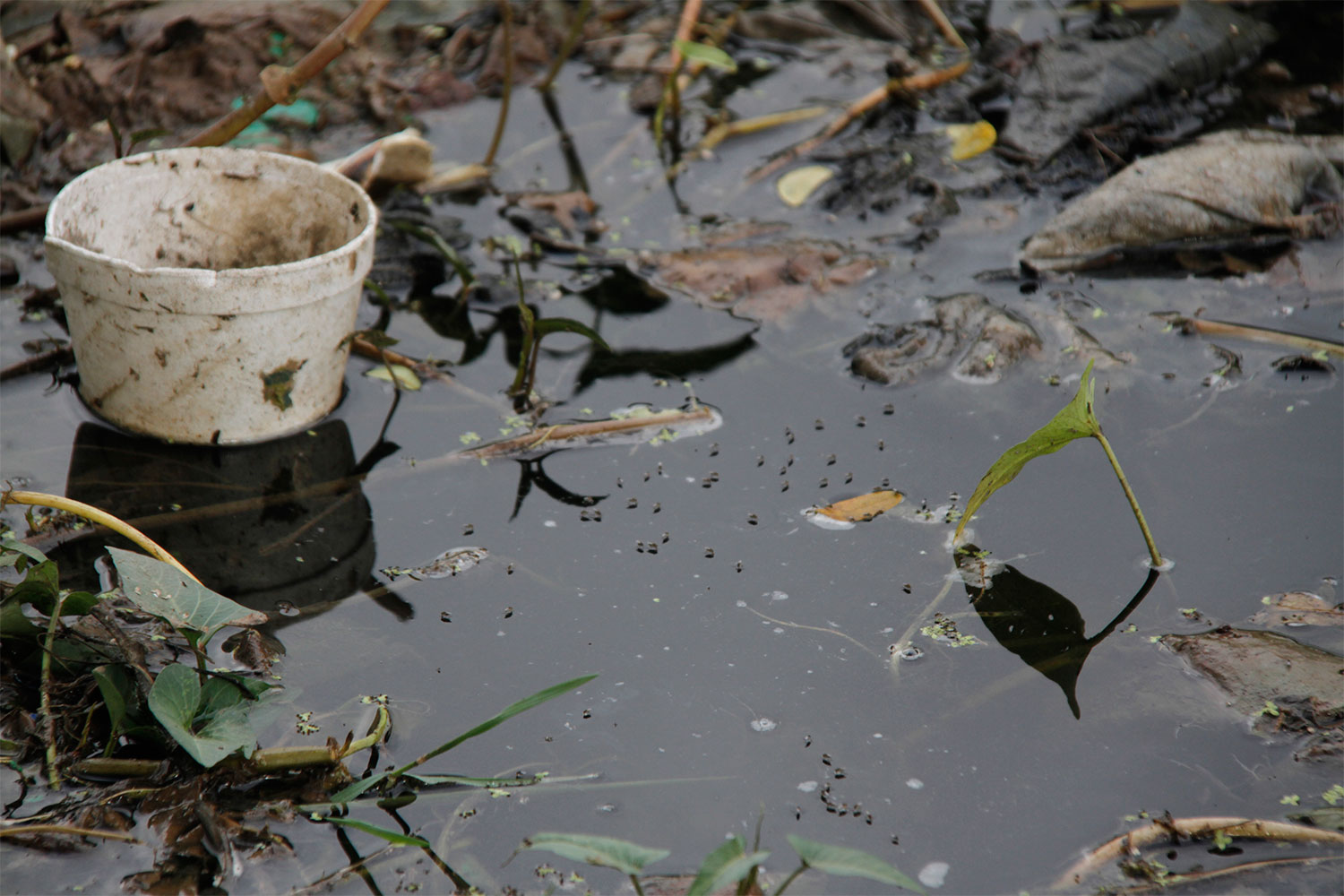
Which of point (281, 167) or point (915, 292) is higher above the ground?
point (281, 167)

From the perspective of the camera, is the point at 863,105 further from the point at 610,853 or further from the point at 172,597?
the point at 610,853

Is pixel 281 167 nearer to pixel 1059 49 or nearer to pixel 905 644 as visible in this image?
pixel 905 644

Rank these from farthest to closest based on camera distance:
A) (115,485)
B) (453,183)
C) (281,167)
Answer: (453,183), (281,167), (115,485)

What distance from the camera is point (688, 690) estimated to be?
1869 millimetres

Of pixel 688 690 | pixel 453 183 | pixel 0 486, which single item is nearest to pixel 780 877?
pixel 688 690

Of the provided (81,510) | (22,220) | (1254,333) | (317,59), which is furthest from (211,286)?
(1254,333)

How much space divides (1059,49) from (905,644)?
263 centimetres

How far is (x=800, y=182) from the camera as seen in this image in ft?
11.1

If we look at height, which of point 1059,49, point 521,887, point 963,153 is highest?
point 1059,49

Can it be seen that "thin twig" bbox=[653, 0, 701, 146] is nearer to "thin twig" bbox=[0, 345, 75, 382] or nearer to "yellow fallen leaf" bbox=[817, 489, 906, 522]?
"yellow fallen leaf" bbox=[817, 489, 906, 522]

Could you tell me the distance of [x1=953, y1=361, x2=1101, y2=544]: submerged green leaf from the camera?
6.00 ft

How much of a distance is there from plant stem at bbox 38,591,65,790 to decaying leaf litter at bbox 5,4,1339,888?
26.3 inches

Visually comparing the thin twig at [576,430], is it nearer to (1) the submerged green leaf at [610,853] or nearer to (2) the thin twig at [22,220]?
(1) the submerged green leaf at [610,853]

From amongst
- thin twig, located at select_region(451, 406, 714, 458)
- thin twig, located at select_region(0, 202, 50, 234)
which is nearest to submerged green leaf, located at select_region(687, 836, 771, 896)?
thin twig, located at select_region(451, 406, 714, 458)
